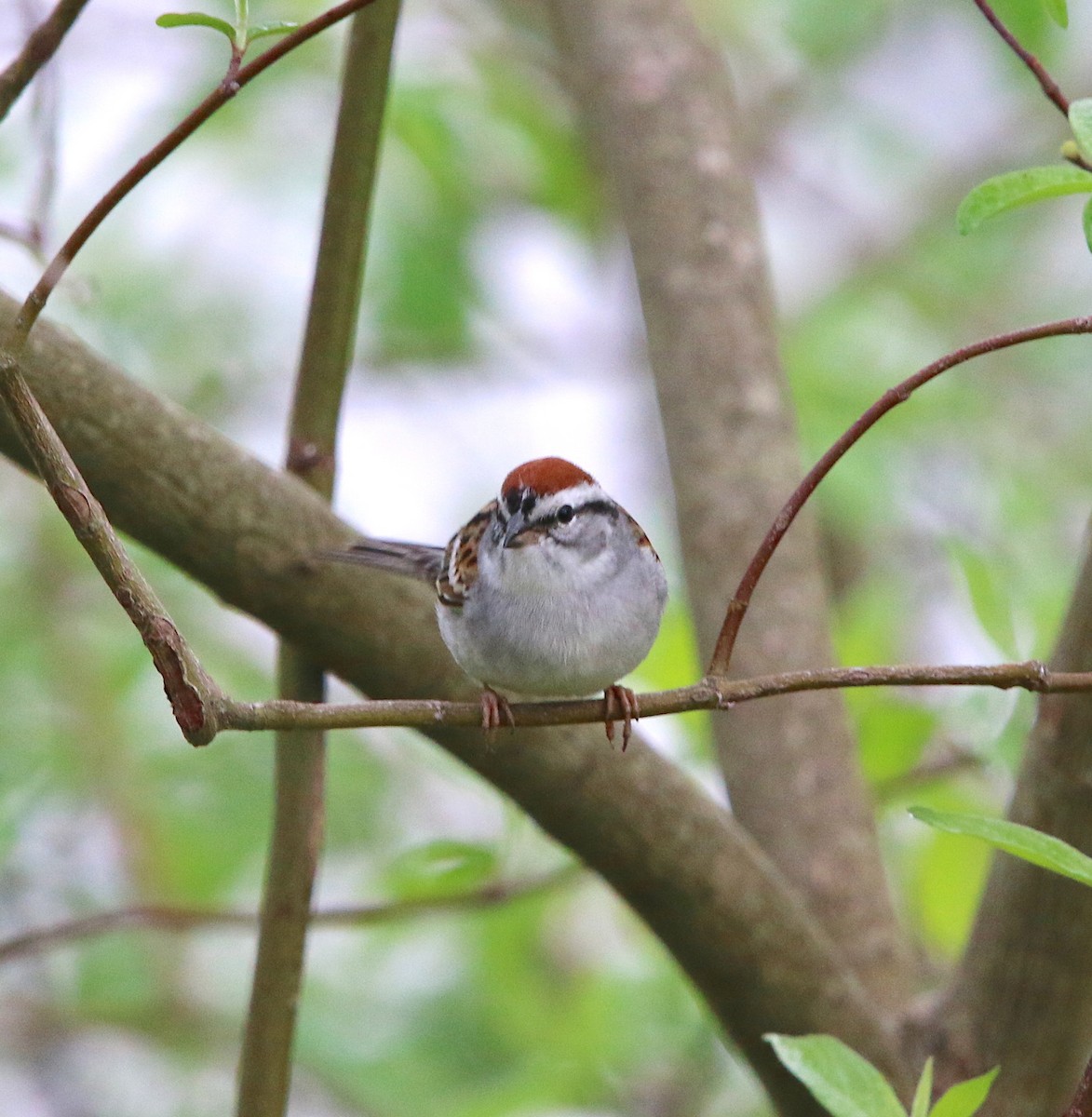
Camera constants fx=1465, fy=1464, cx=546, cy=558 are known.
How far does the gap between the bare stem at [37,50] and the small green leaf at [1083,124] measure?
95cm

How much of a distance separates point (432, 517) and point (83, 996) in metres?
1.95

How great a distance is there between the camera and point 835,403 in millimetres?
3076

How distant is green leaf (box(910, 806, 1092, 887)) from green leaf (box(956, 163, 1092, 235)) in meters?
0.47

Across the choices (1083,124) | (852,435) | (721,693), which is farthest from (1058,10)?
(721,693)

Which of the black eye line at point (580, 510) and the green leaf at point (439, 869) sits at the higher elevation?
the black eye line at point (580, 510)

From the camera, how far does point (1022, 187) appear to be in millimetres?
1155

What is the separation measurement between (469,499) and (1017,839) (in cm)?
329

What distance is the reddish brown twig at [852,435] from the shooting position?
3.96 ft

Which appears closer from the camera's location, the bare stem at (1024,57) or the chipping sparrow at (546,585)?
the bare stem at (1024,57)

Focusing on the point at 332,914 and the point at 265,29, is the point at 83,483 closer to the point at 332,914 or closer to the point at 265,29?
the point at 265,29

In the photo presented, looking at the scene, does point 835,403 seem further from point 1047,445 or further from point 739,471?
point 1047,445

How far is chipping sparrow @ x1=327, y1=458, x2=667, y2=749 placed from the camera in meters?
1.85

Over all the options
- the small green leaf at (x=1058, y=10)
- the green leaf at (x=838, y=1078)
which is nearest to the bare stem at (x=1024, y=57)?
the small green leaf at (x=1058, y=10)

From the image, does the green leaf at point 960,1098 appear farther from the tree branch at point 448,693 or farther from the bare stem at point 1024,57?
the bare stem at point 1024,57
